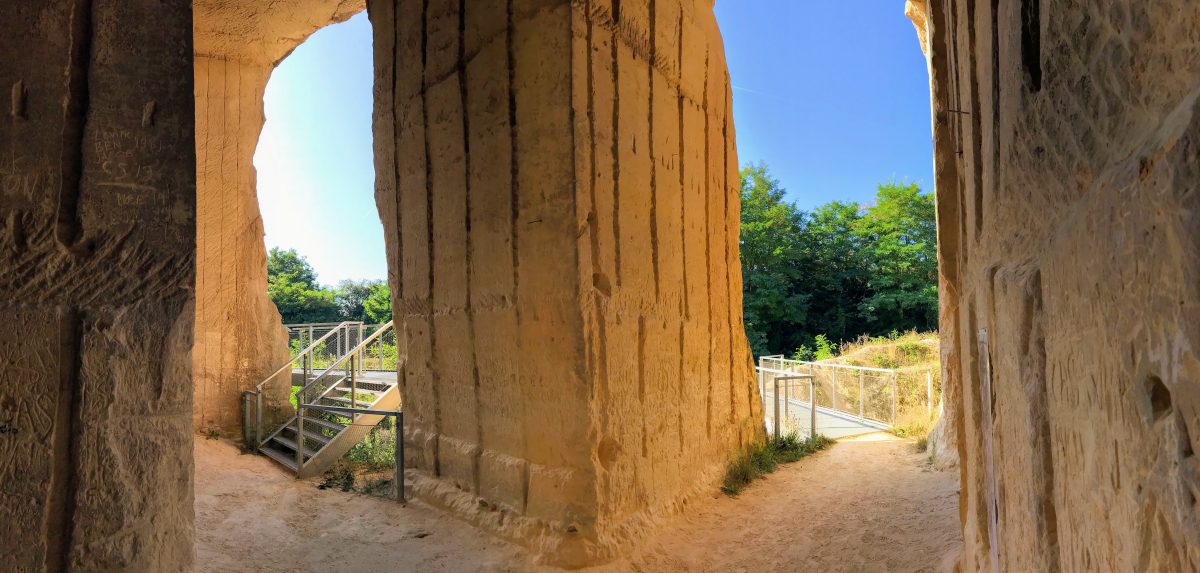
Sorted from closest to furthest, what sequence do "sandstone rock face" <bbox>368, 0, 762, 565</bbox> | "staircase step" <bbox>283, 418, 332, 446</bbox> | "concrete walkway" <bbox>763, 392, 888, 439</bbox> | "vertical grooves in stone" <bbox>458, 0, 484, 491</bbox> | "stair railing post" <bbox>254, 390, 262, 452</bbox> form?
"sandstone rock face" <bbox>368, 0, 762, 565</bbox> < "vertical grooves in stone" <bbox>458, 0, 484, 491</bbox> < "staircase step" <bbox>283, 418, 332, 446</bbox> < "stair railing post" <bbox>254, 390, 262, 452</bbox> < "concrete walkway" <bbox>763, 392, 888, 439</bbox>

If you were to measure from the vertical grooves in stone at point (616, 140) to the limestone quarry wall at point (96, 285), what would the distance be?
2762 mm

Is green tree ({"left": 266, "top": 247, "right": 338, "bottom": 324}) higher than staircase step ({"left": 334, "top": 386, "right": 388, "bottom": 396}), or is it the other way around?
green tree ({"left": 266, "top": 247, "right": 338, "bottom": 324})

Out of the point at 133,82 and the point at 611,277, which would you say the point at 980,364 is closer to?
the point at 611,277

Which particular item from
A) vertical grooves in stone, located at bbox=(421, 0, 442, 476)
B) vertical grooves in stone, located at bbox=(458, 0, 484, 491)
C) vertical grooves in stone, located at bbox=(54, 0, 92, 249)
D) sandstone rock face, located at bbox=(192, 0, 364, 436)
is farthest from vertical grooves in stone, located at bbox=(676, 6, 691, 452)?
sandstone rock face, located at bbox=(192, 0, 364, 436)

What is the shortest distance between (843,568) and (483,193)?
12.1ft

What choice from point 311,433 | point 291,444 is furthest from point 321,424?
point 291,444

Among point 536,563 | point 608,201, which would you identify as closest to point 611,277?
point 608,201

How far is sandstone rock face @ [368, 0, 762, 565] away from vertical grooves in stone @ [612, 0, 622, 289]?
0.6 inches

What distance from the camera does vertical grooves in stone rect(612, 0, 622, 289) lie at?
15.4 ft

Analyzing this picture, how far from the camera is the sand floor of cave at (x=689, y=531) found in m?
4.50

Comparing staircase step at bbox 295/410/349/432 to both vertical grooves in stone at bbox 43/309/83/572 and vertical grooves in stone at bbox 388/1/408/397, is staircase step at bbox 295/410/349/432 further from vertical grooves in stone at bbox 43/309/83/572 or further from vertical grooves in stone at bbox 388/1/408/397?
vertical grooves in stone at bbox 43/309/83/572

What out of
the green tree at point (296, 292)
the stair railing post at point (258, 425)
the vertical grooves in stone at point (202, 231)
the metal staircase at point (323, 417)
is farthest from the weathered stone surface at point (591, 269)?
the green tree at point (296, 292)

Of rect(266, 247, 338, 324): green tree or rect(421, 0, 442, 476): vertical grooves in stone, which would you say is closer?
rect(421, 0, 442, 476): vertical grooves in stone

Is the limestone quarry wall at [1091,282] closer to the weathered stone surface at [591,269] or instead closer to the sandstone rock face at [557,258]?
→ the weathered stone surface at [591,269]
